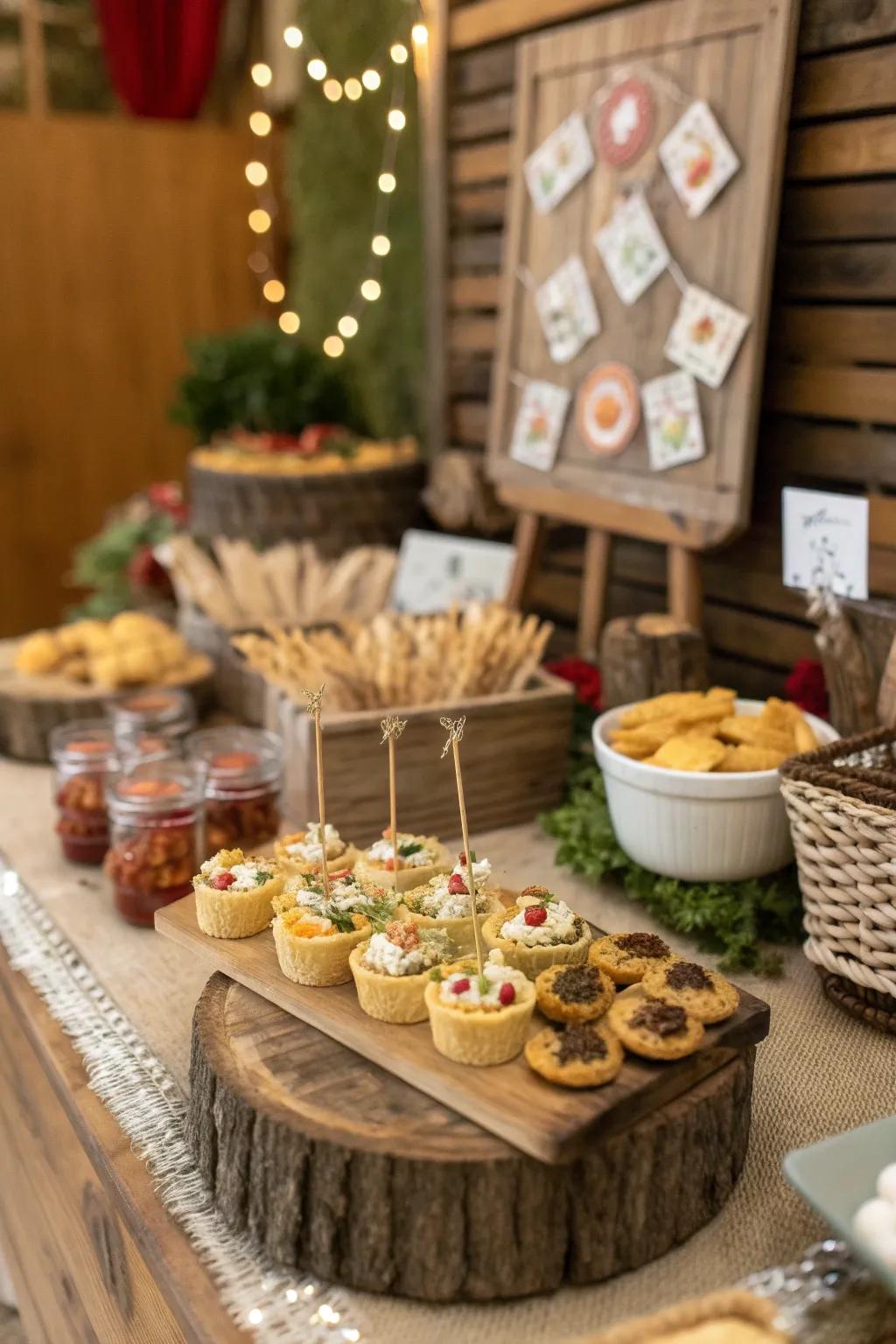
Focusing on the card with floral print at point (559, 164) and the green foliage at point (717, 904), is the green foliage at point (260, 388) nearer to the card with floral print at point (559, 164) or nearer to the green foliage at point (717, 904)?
the card with floral print at point (559, 164)

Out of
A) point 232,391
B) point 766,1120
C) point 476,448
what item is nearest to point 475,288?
point 476,448

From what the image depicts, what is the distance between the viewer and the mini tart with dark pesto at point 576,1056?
3.34ft

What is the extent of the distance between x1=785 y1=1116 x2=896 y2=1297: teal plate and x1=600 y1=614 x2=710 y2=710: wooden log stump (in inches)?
35.2

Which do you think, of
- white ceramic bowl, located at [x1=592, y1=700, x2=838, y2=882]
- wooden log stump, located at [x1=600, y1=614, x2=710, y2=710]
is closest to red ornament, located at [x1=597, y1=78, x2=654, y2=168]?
wooden log stump, located at [x1=600, y1=614, x2=710, y2=710]

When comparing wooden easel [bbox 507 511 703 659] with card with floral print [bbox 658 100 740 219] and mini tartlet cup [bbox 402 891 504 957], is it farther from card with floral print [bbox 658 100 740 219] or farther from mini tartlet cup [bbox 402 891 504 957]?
mini tartlet cup [bbox 402 891 504 957]

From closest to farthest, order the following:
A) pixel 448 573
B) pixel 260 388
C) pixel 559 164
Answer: pixel 559 164, pixel 448 573, pixel 260 388

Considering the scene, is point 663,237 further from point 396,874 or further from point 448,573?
point 396,874

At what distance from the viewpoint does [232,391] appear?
124 inches

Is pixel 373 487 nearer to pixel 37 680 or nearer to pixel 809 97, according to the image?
pixel 37 680

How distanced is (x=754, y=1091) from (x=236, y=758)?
0.95 meters

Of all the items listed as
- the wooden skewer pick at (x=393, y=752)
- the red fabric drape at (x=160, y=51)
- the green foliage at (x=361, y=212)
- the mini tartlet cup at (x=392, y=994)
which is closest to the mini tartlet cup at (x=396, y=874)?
the wooden skewer pick at (x=393, y=752)

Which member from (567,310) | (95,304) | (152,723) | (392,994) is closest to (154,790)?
(152,723)

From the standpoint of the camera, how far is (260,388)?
3.11 m

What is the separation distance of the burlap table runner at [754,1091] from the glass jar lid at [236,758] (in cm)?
14
